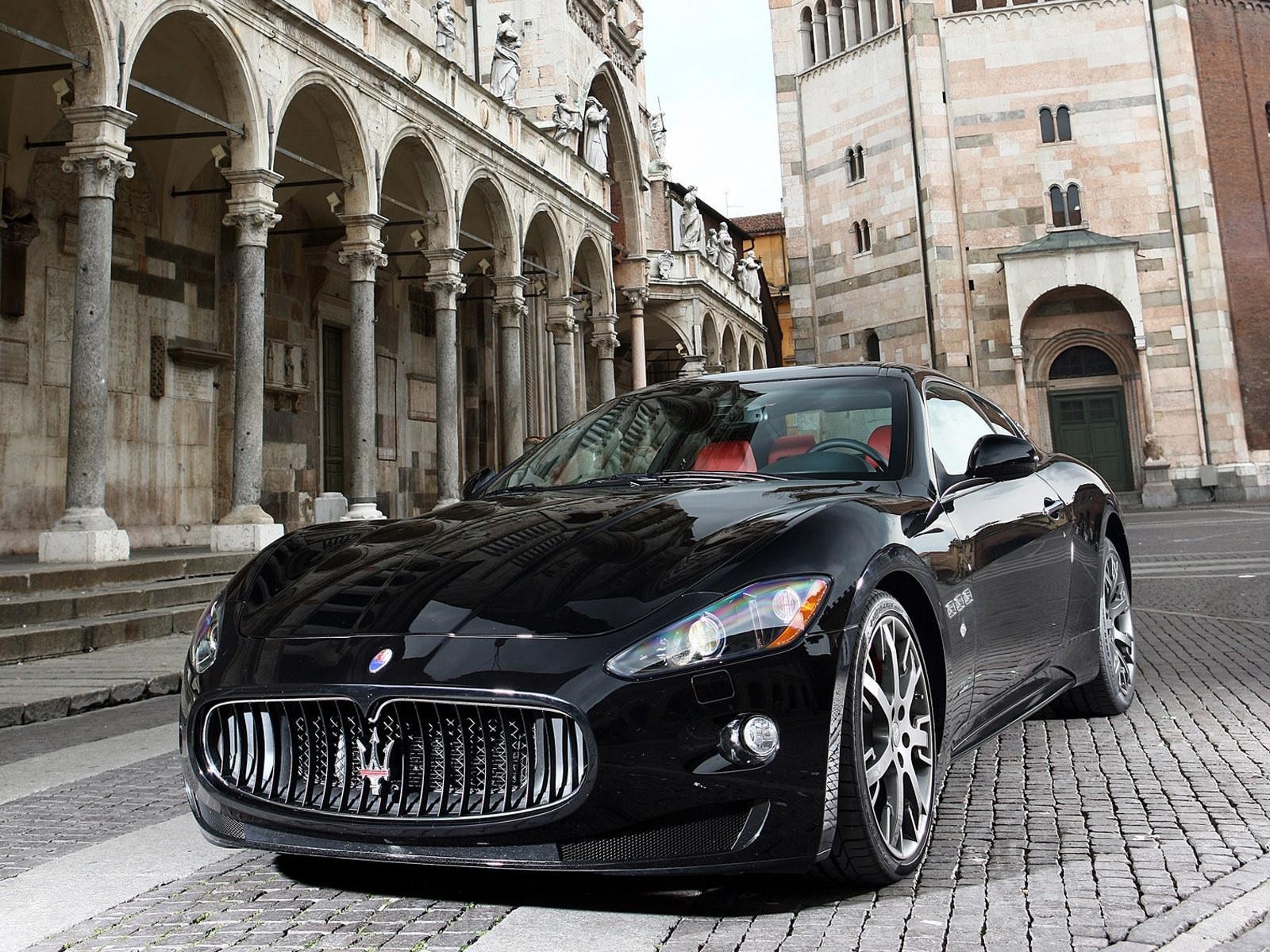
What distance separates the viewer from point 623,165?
33.1 m

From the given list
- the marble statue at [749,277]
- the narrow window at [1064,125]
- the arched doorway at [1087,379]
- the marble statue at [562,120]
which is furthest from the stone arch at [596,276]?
the narrow window at [1064,125]

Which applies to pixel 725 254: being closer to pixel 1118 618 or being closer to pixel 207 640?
pixel 1118 618

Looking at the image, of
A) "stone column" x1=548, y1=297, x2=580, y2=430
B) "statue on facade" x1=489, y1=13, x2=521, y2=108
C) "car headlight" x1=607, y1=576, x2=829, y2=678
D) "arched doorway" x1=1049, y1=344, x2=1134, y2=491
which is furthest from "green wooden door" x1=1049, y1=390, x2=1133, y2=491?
"car headlight" x1=607, y1=576, x2=829, y2=678

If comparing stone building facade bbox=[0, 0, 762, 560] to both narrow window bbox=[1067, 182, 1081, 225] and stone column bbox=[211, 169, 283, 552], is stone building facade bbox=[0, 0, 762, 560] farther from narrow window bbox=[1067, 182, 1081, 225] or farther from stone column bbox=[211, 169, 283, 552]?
narrow window bbox=[1067, 182, 1081, 225]

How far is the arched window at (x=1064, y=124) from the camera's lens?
3616cm

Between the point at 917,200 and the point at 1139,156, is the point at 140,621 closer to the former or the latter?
the point at 917,200

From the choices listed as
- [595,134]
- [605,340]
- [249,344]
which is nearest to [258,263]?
[249,344]

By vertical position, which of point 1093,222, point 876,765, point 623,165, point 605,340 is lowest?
point 876,765

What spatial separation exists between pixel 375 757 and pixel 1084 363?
3668 cm

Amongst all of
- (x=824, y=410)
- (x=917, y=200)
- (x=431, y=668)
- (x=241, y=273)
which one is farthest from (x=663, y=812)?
(x=917, y=200)

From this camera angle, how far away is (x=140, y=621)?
378 inches

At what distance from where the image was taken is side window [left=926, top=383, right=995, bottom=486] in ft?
12.6

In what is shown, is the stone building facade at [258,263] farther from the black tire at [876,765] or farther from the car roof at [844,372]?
the black tire at [876,765]

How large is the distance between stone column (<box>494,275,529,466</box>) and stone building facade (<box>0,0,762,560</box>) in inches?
1.7
